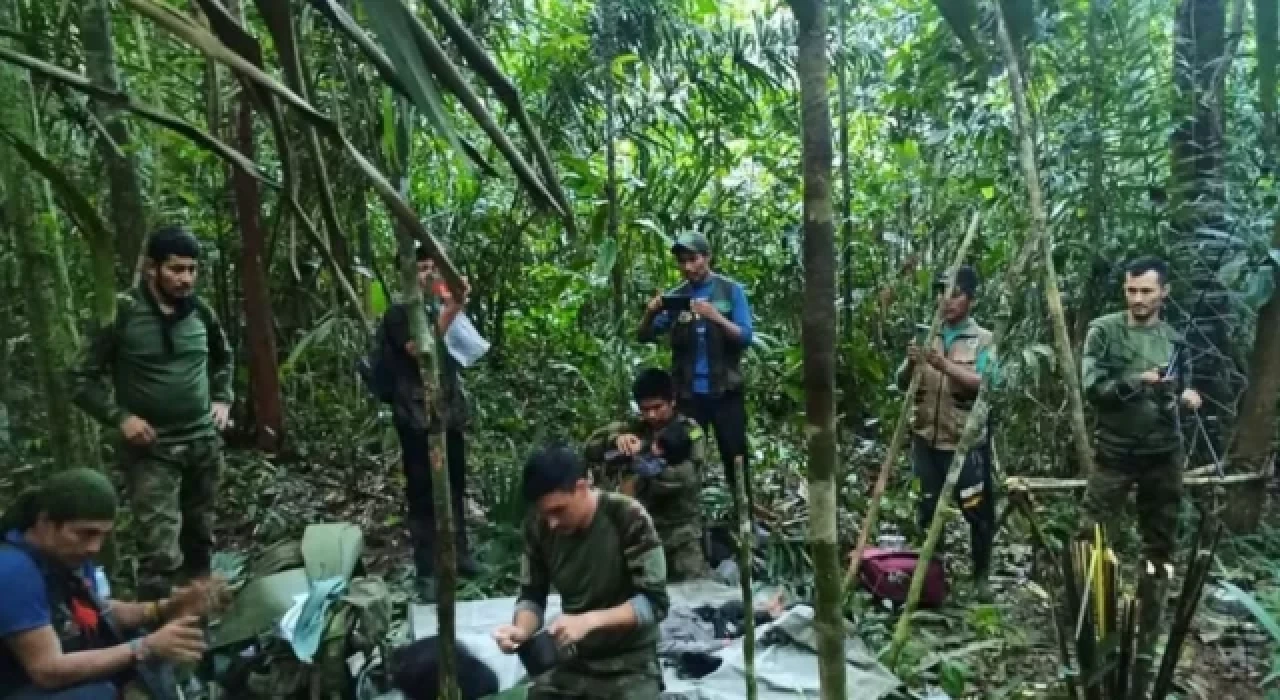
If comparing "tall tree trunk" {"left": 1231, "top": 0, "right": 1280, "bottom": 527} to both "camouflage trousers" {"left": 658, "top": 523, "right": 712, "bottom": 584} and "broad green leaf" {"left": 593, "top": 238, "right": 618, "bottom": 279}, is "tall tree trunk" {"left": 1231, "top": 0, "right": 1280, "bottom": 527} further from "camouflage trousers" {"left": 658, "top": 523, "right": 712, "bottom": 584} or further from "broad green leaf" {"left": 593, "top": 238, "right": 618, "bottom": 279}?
"broad green leaf" {"left": 593, "top": 238, "right": 618, "bottom": 279}

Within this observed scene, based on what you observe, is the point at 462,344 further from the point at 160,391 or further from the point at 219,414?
the point at 160,391

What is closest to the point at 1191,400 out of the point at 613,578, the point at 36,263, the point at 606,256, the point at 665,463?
the point at 665,463

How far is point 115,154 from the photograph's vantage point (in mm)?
2051

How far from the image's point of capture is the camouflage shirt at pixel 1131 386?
13.7 feet

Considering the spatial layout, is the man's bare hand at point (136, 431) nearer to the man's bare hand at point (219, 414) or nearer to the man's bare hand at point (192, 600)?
the man's bare hand at point (219, 414)

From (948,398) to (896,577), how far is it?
0.77 meters

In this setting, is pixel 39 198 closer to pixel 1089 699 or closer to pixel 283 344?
pixel 1089 699

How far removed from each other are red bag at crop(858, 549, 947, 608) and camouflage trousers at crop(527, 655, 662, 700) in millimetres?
1632

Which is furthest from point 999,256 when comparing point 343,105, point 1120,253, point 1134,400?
point 343,105

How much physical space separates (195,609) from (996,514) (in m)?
3.63

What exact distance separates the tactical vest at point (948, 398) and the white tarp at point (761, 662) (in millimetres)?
996

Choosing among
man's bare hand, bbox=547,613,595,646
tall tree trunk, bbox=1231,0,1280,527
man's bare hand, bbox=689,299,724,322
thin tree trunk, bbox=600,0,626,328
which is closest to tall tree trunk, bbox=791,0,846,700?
man's bare hand, bbox=547,613,595,646

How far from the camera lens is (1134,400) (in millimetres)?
4250

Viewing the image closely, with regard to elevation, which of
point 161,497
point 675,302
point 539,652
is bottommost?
point 539,652
